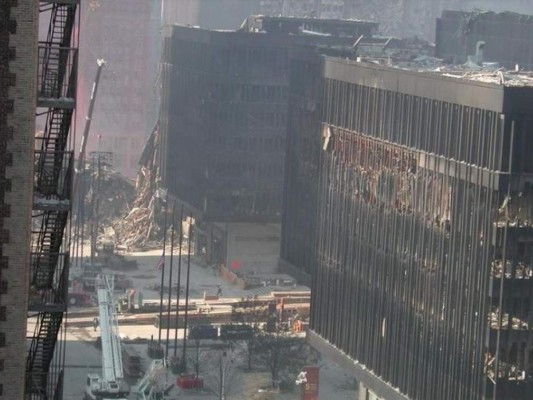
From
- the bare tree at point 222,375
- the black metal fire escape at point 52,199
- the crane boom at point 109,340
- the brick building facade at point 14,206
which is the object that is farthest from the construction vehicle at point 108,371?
the brick building facade at point 14,206

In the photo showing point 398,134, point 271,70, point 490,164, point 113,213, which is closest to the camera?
point 490,164

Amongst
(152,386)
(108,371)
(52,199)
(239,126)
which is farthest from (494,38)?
(52,199)

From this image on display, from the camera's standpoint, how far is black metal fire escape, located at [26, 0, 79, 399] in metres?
38.4

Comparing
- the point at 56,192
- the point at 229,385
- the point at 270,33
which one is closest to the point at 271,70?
the point at 270,33

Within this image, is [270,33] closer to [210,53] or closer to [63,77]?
[210,53]

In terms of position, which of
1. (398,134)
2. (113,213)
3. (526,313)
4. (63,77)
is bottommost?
(113,213)

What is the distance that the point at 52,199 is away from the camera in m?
38.7

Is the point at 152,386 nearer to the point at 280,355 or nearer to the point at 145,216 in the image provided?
the point at 280,355

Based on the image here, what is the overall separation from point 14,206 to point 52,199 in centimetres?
245

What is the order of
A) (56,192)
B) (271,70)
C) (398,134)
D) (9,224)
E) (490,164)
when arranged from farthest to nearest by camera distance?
(271,70) < (398,134) < (490,164) < (56,192) < (9,224)

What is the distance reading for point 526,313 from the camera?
80.0 m

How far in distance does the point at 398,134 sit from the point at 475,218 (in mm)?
12621

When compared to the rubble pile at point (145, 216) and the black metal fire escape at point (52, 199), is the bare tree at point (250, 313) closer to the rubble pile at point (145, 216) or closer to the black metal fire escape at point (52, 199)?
the rubble pile at point (145, 216)

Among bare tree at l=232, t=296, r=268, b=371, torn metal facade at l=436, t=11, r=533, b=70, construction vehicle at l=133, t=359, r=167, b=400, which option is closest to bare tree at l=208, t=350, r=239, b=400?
bare tree at l=232, t=296, r=268, b=371
